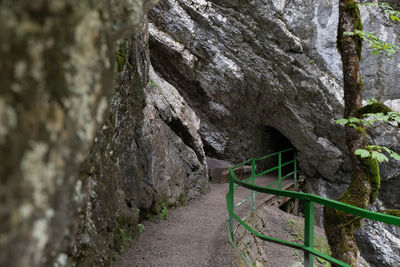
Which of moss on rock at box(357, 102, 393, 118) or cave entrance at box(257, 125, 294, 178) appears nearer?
moss on rock at box(357, 102, 393, 118)

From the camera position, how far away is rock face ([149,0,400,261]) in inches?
296

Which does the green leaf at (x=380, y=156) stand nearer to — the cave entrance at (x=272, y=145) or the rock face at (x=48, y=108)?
the rock face at (x=48, y=108)

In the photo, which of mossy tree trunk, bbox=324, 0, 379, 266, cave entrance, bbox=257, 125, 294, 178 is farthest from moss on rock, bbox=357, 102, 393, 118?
cave entrance, bbox=257, 125, 294, 178

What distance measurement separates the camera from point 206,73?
8336 millimetres

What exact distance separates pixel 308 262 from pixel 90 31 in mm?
2085

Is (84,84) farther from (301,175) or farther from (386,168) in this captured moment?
(301,175)

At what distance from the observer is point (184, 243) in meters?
3.77

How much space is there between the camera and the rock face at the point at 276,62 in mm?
7520

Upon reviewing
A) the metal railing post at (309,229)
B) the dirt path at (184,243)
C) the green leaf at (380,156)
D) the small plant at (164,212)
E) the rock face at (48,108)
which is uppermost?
the rock face at (48,108)

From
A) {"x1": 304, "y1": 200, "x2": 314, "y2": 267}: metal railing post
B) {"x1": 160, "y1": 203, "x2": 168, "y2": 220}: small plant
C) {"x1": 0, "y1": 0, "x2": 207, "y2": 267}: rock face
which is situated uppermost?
{"x1": 0, "y1": 0, "x2": 207, "y2": 267}: rock face

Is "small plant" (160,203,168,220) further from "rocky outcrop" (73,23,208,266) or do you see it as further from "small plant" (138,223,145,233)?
"small plant" (138,223,145,233)

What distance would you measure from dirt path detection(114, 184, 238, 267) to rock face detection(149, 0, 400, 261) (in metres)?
4.39

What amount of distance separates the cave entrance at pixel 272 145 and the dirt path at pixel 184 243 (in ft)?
18.7

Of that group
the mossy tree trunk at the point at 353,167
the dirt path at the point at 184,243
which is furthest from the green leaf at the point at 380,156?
the dirt path at the point at 184,243
